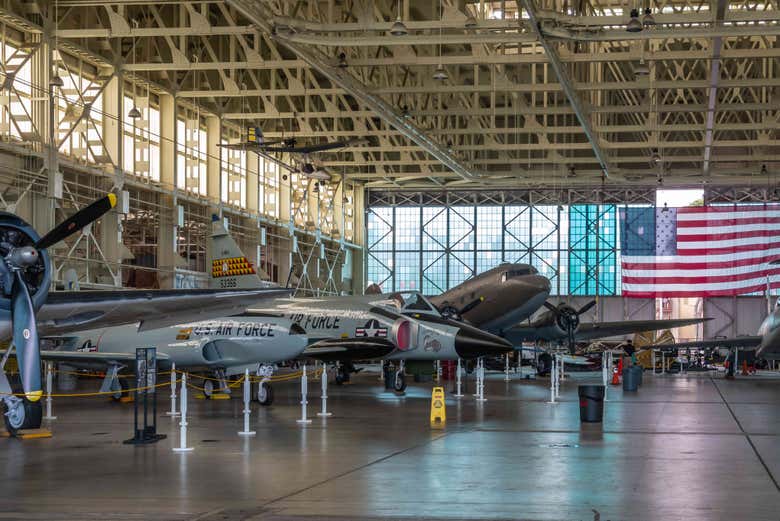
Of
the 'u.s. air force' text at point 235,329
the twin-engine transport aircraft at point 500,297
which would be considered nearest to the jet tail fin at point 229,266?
the 'u.s. air force' text at point 235,329

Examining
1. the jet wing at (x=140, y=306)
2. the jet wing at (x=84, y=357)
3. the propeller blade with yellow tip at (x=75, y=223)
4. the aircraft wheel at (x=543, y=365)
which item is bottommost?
the aircraft wheel at (x=543, y=365)

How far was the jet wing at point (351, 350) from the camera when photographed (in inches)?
944

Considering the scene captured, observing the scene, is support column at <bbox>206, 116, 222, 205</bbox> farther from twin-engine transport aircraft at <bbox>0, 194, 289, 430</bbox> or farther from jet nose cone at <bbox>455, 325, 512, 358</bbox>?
twin-engine transport aircraft at <bbox>0, 194, 289, 430</bbox>

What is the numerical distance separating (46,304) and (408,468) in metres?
6.25

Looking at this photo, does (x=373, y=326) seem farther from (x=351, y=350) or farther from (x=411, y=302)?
(x=351, y=350)

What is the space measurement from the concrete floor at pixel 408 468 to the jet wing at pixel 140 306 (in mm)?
1787

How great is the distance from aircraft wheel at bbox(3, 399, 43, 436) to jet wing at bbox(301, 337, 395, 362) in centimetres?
970

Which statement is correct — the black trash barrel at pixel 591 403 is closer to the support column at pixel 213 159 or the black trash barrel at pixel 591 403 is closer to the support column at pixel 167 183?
the support column at pixel 167 183

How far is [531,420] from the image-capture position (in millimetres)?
17750

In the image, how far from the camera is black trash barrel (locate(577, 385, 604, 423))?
16.6 meters

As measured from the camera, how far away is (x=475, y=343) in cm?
2355

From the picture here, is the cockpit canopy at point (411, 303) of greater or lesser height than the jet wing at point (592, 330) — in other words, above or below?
above

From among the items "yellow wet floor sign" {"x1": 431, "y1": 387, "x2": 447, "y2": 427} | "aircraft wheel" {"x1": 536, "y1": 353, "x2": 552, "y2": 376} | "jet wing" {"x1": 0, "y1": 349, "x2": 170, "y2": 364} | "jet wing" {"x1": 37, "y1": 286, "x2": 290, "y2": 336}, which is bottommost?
"aircraft wheel" {"x1": 536, "y1": 353, "x2": 552, "y2": 376}

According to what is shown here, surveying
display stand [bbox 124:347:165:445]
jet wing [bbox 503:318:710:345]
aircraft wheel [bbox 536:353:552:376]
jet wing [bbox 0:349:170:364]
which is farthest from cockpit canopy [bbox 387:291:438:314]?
aircraft wheel [bbox 536:353:552:376]
